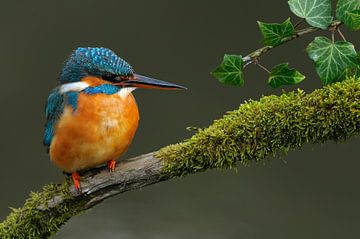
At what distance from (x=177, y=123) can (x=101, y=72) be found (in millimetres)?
2071

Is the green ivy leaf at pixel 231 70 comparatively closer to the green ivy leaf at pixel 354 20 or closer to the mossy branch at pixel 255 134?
the mossy branch at pixel 255 134

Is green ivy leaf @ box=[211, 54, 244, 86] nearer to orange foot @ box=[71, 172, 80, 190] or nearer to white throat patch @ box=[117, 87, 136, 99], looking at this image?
white throat patch @ box=[117, 87, 136, 99]

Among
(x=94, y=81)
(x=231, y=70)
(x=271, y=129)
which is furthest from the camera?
(x=94, y=81)

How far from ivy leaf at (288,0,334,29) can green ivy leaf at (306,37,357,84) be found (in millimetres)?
54

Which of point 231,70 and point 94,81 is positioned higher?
point 94,81

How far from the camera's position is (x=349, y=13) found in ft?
8.20

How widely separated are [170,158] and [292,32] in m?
0.49

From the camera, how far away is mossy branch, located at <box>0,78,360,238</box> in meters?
2.42

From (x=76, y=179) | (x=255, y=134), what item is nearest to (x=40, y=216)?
(x=76, y=179)

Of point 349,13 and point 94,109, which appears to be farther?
point 94,109

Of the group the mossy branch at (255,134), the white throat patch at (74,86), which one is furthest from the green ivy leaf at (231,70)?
the white throat patch at (74,86)

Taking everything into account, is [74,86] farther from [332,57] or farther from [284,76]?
[332,57]

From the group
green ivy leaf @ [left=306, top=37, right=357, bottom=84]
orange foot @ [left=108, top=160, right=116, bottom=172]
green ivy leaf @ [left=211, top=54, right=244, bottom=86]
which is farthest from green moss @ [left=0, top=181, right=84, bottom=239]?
green ivy leaf @ [left=306, top=37, right=357, bottom=84]

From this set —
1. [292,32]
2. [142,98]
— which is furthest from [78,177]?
[142,98]
